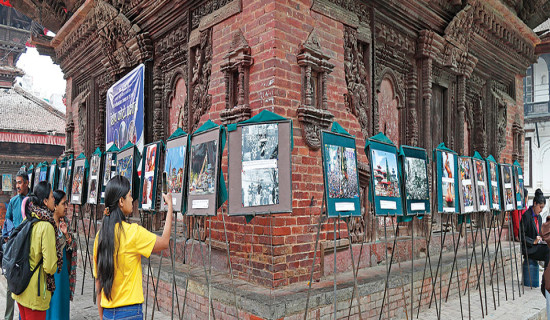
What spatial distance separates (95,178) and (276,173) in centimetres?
421

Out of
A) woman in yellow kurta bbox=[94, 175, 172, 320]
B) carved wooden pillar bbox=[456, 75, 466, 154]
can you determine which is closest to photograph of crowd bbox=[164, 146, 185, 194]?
woman in yellow kurta bbox=[94, 175, 172, 320]

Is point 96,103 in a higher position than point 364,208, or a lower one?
higher

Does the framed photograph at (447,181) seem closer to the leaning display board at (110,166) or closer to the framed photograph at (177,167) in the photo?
the framed photograph at (177,167)

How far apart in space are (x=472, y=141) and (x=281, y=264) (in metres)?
6.77

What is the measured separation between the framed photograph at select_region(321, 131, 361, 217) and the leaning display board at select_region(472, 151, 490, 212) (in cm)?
270

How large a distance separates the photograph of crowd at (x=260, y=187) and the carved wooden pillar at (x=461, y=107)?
615 centimetres

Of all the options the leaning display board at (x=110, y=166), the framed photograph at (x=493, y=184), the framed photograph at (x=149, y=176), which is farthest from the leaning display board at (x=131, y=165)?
the framed photograph at (x=493, y=184)

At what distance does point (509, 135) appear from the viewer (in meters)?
11.0

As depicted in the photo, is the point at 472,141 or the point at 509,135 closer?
the point at 472,141

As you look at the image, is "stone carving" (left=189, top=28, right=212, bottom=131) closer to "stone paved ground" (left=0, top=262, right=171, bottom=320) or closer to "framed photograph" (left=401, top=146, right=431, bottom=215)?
"framed photograph" (left=401, top=146, right=431, bottom=215)

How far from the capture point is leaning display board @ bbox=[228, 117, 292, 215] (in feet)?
13.6

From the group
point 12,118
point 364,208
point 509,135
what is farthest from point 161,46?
point 12,118

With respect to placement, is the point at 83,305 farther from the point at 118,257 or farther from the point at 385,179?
the point at 385,179

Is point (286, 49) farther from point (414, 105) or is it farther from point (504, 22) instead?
point (504, 22)
